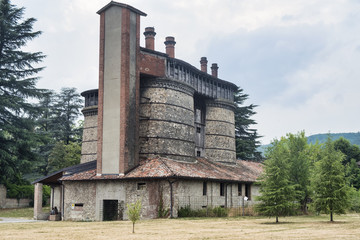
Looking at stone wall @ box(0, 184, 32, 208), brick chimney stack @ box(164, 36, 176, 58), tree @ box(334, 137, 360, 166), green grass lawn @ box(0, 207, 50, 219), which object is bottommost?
green grass lawn @ box(0, 207, 50, 219)

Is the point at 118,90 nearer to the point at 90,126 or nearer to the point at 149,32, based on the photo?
the point at 149,32

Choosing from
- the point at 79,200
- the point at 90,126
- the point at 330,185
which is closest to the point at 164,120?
the point at 79,200

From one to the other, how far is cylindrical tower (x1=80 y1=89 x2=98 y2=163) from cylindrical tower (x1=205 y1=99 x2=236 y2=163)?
11759 millimetres

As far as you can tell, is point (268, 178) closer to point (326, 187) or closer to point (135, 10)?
point (326, 187)

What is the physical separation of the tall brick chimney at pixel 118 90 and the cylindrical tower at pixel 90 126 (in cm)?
1253

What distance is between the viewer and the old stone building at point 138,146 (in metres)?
29.4

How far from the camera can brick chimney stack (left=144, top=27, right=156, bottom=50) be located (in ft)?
120

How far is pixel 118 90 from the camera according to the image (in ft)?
102

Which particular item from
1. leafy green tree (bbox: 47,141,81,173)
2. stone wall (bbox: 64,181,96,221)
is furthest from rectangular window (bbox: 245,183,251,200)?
leafy green tree (bbox: 47,141,81,173)

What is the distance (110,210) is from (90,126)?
1551cm

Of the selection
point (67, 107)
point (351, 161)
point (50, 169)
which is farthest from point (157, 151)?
point (351, 161)

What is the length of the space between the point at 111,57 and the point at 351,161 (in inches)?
1790

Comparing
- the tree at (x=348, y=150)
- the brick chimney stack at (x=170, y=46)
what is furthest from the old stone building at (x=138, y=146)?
the tree at (x=348, y=150)

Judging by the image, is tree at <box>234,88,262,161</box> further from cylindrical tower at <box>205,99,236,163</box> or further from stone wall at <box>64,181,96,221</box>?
stone wall at <box>64,181,96,221</box>
